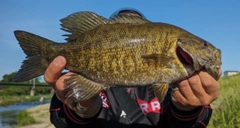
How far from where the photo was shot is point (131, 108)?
142 inches

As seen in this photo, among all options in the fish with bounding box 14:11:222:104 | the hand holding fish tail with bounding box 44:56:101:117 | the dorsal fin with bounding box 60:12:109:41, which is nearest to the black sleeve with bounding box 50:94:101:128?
the hand holding fish tail with bounding box 44:56:101:117

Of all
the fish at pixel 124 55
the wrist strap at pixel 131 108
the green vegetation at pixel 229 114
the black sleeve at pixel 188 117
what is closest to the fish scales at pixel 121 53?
the fish at pixel 124 55

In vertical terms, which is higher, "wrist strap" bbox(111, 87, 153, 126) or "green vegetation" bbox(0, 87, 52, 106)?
"wrist strap" bbox(111, 87, 153, 126)

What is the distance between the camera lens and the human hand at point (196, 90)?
8.39 ft

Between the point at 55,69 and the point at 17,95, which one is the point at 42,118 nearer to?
the point at 55,69

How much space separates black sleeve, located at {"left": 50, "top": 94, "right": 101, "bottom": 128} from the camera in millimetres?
3375

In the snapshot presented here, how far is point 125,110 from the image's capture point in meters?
3.62

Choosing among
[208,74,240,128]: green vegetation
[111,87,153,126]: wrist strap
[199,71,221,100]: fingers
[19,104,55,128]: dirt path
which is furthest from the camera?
[19,104,55,128]: dirt path

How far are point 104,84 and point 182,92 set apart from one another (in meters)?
0.78

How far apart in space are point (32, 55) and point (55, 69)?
0.38m

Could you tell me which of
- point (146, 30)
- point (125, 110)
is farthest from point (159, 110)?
point (146, 30)

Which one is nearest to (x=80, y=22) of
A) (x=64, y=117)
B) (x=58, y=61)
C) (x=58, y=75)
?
(x=58, y=61)

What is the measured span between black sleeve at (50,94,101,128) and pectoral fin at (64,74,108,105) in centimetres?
66

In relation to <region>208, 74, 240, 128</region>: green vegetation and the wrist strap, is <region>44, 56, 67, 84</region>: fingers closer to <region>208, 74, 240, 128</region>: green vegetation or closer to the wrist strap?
the wrist strap
